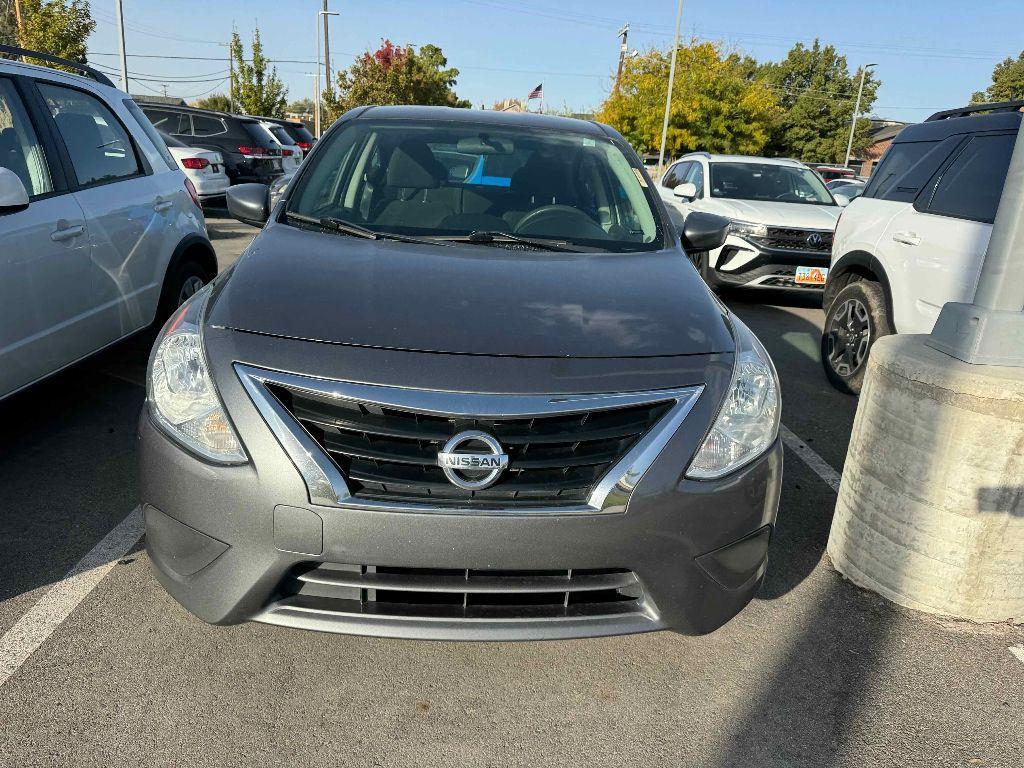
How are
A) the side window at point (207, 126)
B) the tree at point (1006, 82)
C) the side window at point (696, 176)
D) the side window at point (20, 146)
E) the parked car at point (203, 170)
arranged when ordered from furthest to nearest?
the tree at point (1006, 82)
the side window at point (207, 126)
the parked car at point (203, 170)
the side window at point (696, 176)
the side window at point (20, 146)

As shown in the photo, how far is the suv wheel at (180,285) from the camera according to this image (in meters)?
4.93

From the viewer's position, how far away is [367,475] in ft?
6.86

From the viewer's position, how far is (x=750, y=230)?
8.50 metres

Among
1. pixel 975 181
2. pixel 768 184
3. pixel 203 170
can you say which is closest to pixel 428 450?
pixel 975 181

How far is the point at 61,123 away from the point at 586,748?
3835 mm

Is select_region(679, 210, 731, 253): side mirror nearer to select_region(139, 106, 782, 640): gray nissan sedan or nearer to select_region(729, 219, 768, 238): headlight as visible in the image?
select_region(139, 106, 782, 640): gray nissan sedan

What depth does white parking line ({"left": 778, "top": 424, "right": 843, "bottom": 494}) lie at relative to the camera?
423 centimetres

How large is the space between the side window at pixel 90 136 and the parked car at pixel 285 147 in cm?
1067

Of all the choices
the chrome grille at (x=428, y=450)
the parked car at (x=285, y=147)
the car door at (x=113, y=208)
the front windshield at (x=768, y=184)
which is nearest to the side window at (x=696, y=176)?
the front windshield at (x=768, y=184)

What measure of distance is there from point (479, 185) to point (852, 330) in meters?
3.29

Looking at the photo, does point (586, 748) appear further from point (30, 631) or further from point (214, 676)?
point (30, 631)

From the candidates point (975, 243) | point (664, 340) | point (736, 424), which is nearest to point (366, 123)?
point (664, 340)

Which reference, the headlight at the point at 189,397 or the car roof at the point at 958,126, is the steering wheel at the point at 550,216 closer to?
the headlight at the point at 189,397

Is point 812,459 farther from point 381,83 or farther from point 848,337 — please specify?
point 381,83
